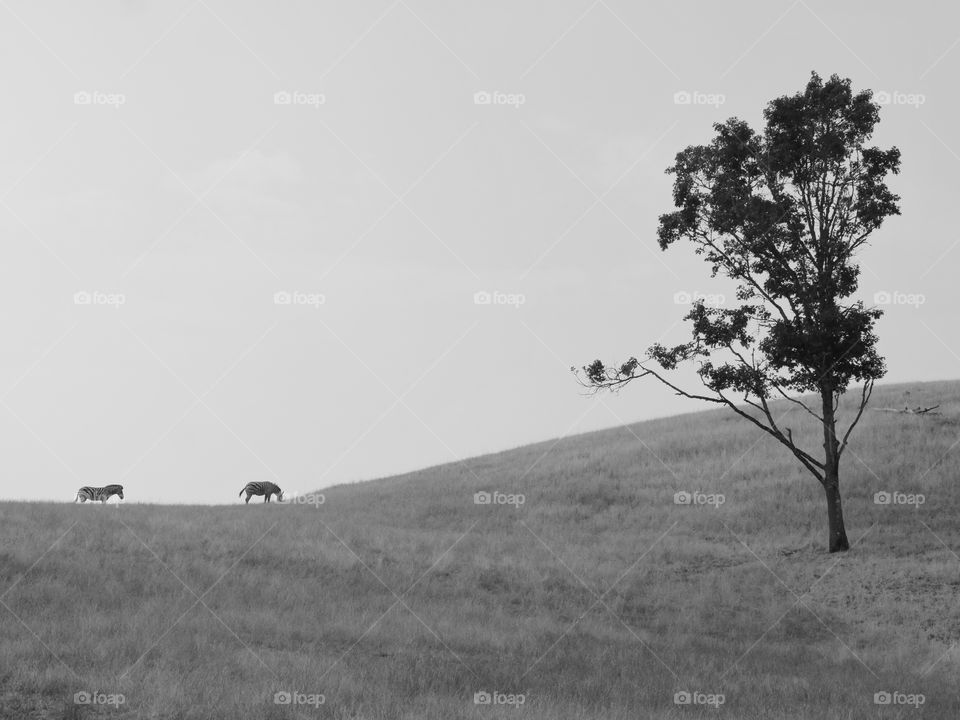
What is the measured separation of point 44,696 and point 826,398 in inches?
1060

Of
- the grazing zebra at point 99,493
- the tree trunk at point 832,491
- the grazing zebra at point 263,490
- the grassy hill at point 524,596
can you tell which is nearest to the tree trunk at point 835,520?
the tree trunk at point 832,491

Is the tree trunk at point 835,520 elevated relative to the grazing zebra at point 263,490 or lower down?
lower down

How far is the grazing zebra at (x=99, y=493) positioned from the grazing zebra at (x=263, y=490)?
5.34 meters

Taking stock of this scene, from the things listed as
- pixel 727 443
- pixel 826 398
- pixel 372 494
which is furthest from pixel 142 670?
pixel 727 443

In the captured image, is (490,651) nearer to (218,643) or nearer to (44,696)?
(218,643)

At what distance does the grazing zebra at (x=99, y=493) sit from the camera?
1480 inches

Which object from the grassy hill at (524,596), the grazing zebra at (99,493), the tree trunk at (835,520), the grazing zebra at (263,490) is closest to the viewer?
the grassy hill at (524,596)

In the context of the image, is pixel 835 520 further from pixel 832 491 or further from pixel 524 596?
pixel 524 596

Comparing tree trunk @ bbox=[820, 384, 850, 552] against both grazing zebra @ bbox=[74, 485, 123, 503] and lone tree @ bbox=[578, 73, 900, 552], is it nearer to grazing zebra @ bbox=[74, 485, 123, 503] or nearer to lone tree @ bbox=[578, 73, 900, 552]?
lone tree @ bbox=[578, 73, 900, 552]

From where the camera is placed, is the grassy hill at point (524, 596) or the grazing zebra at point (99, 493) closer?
the grassy hill at point (524, 596)

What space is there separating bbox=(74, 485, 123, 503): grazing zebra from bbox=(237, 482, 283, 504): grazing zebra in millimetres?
5345

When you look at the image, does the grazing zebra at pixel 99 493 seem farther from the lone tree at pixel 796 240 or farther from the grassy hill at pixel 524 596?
the lone tree at pixel 796 240

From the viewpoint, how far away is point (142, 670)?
15.2 meters

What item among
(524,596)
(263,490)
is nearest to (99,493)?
(263,490)
